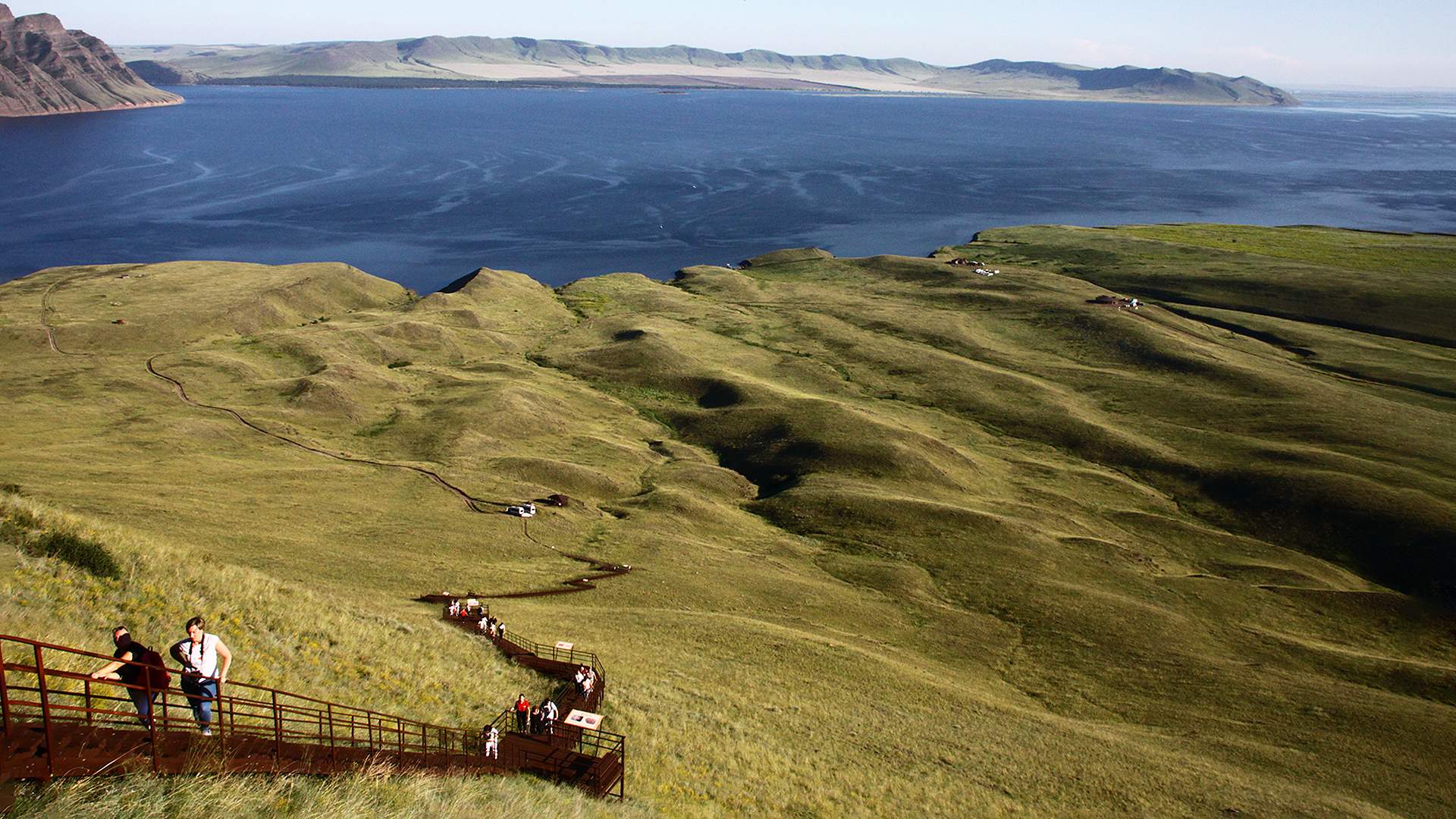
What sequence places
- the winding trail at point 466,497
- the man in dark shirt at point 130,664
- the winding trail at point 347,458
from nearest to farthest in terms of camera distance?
1. the man in dark shirt at point 130,664
2. the winding trail at point 466,497
3. the winding trail at point 347,458

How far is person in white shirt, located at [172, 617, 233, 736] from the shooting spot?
627 inches

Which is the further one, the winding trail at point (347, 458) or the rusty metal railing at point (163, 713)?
the winding trail at point (347, 458)

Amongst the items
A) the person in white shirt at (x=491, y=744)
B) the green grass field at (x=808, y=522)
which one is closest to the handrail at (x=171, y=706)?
the person in white shirt at (x=491, y=744)

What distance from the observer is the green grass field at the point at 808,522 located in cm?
3011

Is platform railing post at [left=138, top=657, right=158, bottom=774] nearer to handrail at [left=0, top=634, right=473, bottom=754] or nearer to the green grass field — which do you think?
handrail at [left=0, top=634, right=473, bottom=754]

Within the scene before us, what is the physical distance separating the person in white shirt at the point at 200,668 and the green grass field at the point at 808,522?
148cm

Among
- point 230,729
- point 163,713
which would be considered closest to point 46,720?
point 163,713

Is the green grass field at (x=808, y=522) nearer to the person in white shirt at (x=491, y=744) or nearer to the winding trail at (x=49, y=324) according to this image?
the winding trail at (x=49, y=324)

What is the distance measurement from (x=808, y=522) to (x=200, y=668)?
50583mm

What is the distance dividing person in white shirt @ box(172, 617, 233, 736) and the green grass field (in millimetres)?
1480

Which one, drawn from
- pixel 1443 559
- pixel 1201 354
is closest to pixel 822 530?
pixel 1443 559

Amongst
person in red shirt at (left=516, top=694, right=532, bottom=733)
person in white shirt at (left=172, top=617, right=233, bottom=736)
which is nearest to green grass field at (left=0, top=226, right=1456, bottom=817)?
person in white shirt at (left=172, top=617, right=233, bottom=736)

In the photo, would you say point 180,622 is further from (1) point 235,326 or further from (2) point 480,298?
(2) point 480,298

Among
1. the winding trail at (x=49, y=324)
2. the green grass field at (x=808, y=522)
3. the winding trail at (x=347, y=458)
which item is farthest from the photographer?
the winding trail at (x=49, y=324)
